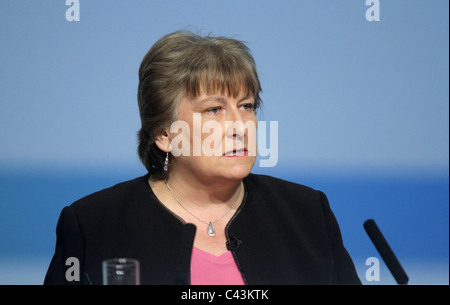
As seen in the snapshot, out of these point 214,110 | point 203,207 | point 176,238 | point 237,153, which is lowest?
point 176,238

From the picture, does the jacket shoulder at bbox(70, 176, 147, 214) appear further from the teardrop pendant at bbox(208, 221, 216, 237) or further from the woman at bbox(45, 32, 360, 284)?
the teardrop pendant at bbox(208, 221, 216, 237)

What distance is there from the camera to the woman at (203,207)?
1976 millimetres

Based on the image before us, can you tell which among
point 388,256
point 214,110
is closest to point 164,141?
point 214,110

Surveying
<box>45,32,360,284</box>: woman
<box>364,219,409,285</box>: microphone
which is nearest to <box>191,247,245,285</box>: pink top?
<box>45,32,360,284</box>: woman

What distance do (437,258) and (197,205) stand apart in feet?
6.23

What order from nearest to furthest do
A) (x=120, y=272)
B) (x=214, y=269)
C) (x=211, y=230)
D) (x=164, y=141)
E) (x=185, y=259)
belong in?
(x=120, y=272) → (x=185, y=259) → (x=214, y=269) → (x=211, y=230) → (x=164, y=141)

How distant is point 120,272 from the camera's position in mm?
1379

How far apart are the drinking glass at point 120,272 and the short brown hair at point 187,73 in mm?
786

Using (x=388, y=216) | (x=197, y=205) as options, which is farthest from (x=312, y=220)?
(x=388, y=216)

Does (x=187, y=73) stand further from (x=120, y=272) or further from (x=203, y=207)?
(x=120, y=272)

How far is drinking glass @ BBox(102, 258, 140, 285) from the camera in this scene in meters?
1.37

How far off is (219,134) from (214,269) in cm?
42
